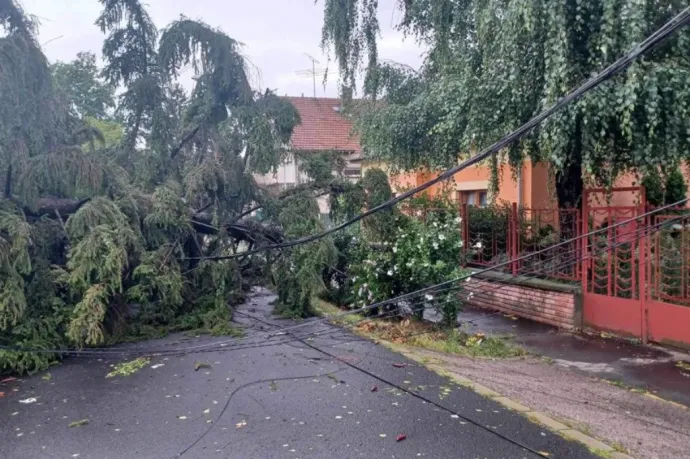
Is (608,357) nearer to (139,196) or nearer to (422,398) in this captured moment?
(422,398)

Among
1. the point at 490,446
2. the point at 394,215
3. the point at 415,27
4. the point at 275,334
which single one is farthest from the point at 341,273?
the point at 490,446

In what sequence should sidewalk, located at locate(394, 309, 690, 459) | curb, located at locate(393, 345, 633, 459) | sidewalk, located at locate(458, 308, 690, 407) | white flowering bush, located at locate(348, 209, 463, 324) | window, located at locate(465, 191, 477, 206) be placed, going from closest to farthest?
curb, located at locate(393, 345, 633, 459) < sidewalk, located at locate(394, 309, 690, 459) < sidewalk, located at locate(458, 308, 690, 407) < white flowering bush, located at locate(348, 209, 463, 324) < window, located at locate(465, 191, 477, 206)

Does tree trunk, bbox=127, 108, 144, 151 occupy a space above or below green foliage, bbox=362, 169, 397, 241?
above

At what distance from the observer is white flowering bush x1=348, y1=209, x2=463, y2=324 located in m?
9.23

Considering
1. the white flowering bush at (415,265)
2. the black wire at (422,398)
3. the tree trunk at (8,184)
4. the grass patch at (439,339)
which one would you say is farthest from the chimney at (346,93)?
the tree trunk at (8,184)

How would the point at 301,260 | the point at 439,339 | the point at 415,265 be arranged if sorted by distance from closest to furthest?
the point at 439,339, the point at 415,265, the point at 301,260

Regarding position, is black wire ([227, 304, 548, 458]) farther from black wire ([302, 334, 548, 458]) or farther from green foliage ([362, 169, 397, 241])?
green foliage ([362, 169, 397, 241])

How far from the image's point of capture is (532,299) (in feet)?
34.8

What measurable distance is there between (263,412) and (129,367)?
8.34 feet

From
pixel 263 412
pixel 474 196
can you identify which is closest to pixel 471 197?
pixel 474 196

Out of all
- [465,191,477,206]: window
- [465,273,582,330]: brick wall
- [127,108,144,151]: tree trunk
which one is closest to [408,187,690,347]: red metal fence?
[465,273,582,330]: brick wall

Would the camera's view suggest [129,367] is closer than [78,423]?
No

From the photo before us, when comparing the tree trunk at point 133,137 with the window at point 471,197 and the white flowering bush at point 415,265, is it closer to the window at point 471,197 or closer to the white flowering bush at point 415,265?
the white flowering bush at point 415,265

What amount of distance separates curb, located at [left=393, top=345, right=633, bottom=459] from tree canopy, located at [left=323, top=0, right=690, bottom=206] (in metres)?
3.02
